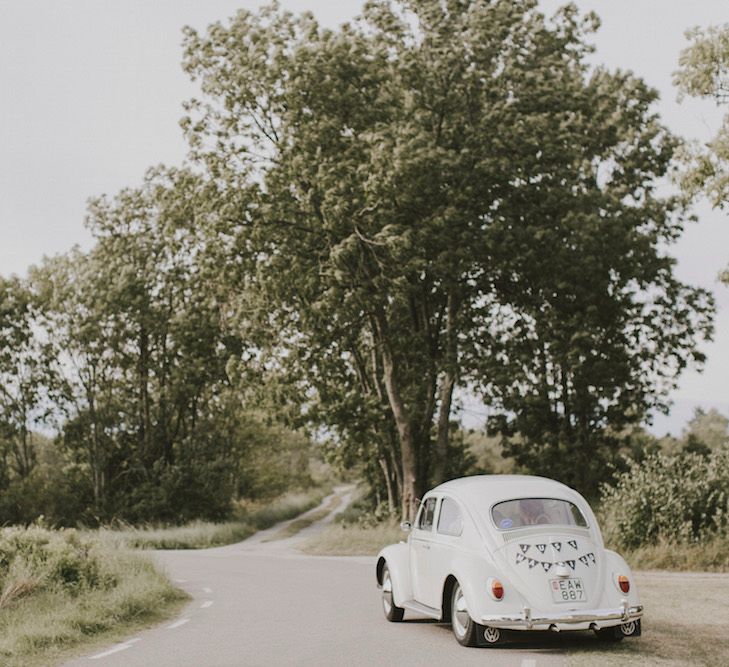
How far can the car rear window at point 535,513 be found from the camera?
1131 cm

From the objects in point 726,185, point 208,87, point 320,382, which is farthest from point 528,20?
point 726,185

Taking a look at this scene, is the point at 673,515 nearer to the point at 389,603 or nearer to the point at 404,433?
the point at 389,603

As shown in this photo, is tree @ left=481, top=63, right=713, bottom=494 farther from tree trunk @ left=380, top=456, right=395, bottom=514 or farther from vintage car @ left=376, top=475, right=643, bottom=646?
vintage car @ left=376, top=475, right=643, bottom=646

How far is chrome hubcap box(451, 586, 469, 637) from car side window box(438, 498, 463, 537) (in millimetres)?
782

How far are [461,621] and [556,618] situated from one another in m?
1.21

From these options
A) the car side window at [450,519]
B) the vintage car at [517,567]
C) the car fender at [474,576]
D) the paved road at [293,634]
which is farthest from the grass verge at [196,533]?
the car fender at [474,576]

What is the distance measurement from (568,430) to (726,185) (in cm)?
1920

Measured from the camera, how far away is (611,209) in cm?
3412

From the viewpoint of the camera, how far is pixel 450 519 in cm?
1215

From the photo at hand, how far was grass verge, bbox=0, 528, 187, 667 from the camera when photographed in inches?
450

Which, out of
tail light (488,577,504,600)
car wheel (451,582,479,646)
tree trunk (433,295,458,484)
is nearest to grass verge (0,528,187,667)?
car wheel (451,582,479,646)

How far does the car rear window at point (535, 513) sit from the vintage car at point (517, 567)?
11 mm

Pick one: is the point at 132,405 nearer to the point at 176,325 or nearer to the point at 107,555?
the point at 176,325

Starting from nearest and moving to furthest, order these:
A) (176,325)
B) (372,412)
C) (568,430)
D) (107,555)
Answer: (107,555) → (372,412) → (568,430) → (176,325)
